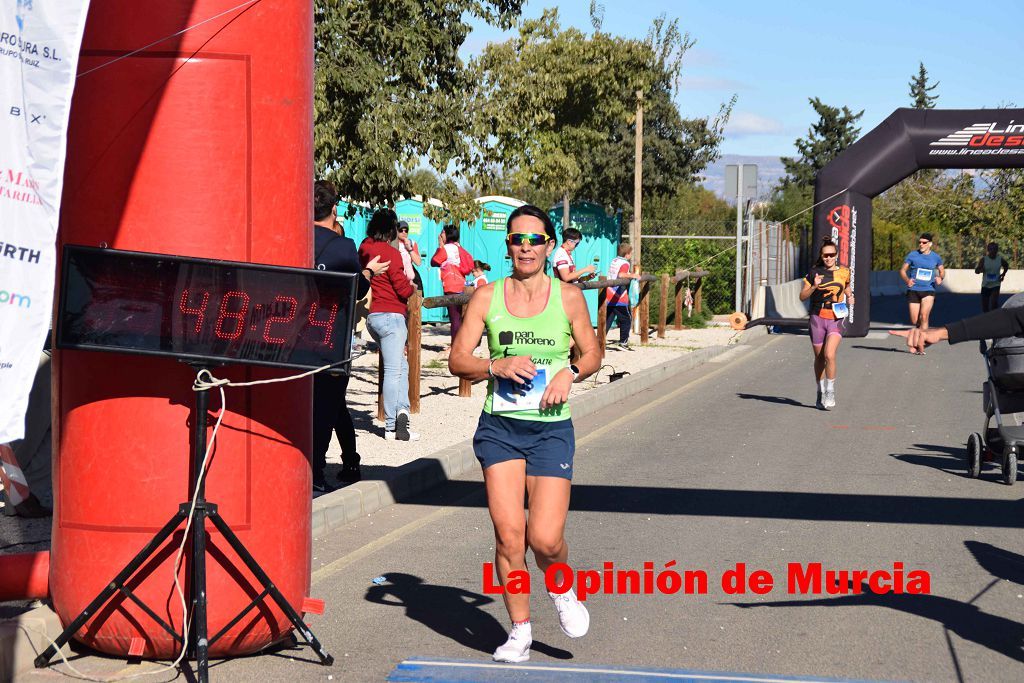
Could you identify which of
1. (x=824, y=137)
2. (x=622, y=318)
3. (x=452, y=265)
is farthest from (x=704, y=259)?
(x=824, y=137)

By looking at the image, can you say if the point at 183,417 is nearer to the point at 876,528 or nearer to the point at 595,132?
the point at 876,528

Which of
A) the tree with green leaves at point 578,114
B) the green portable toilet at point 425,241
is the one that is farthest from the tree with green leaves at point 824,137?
the green portable toilet at point 425,241

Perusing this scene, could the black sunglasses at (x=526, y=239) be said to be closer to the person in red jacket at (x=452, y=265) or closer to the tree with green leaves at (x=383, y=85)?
the tree with green leaves at (x=383, y=85)

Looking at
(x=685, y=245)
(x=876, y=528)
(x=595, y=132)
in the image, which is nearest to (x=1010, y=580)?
(x=876, y=528)

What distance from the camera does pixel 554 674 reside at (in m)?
5.39

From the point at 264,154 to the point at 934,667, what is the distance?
357cm

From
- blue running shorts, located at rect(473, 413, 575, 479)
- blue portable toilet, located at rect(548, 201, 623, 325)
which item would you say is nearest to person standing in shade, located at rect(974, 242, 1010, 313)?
blue portable toilet, located at rect(548, 201, 623, 325)

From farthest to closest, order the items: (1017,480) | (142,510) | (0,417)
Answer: (1017,480)
(142,510)
(0,417)

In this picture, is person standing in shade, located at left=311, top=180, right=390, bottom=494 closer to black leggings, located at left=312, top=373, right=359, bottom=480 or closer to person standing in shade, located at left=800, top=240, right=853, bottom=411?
black leggings, located at left=312, top=373, right=359, bottom=480

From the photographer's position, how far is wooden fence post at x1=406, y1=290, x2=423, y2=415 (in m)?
13.0

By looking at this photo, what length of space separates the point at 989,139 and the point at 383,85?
52.3 feet

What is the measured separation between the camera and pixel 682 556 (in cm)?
764

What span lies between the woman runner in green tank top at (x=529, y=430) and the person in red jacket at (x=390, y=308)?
5099 mm

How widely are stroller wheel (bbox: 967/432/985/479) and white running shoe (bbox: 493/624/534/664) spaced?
5.93 meters
